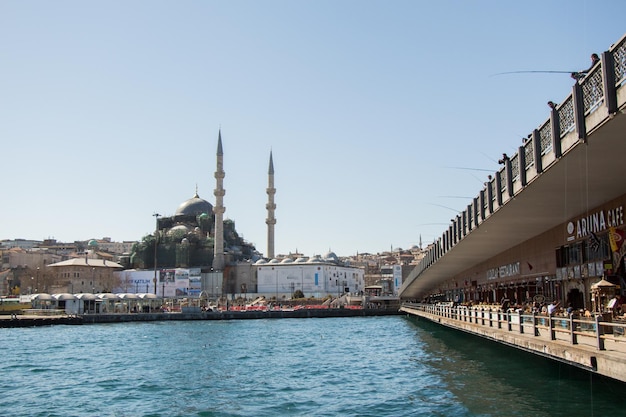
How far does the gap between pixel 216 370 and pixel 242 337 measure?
16.9 meters

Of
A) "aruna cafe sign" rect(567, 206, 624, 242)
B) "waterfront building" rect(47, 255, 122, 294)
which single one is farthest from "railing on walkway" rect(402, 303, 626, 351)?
"waterfront building" rect(47, 255, 122, 294)

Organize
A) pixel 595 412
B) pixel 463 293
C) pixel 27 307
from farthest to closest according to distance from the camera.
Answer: pixel 27 307 → pixel 463 293 → pixel 595 412

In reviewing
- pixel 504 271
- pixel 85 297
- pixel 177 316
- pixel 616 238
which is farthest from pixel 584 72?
pixel 85 297

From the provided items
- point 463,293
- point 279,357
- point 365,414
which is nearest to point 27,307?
point 463,293

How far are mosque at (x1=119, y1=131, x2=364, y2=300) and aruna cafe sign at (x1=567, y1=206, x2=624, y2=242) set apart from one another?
78498mm

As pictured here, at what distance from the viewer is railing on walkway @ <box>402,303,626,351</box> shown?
11320 mm

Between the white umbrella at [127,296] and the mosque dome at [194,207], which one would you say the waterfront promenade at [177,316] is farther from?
the mosque dome at [194,207]

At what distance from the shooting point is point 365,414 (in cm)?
1359

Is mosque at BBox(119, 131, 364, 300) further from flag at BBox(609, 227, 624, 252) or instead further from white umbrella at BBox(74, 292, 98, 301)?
flag at BBox(609, 227, 624, 252)

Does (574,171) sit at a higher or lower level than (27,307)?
higher

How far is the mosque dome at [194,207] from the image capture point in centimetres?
12019

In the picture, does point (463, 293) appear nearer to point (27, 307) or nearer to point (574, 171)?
point (574, 171)

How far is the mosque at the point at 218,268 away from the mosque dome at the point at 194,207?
2597mm

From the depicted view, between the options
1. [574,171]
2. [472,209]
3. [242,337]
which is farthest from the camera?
[242,337]
